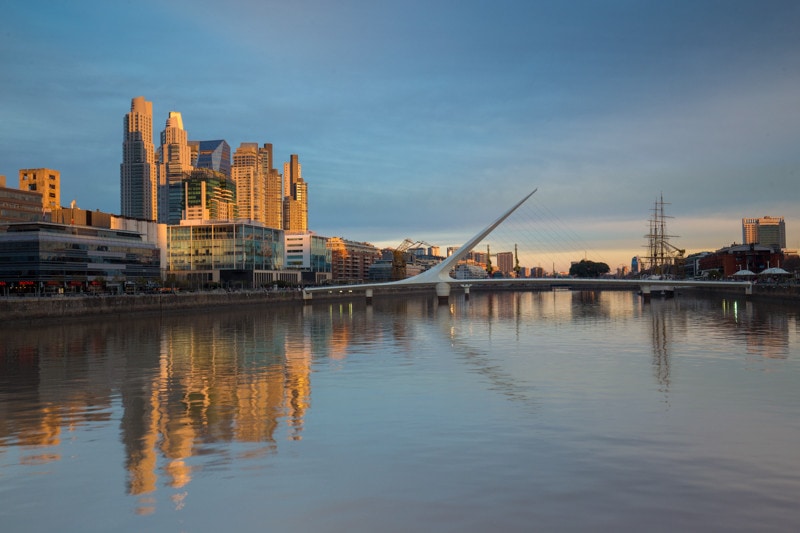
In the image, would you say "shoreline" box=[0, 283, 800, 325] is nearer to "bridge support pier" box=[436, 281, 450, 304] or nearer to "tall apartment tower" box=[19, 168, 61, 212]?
"bridge support pier" box=[436, 281, 450, 304]

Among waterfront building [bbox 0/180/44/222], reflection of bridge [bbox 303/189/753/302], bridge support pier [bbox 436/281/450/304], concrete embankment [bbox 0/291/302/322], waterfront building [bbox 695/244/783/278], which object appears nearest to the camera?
concrete embankment [bbox 0/291/302/322]

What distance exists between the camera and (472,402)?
1570 centimetres

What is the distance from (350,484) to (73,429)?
6.73 meters

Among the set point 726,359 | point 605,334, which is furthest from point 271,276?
point 726,359

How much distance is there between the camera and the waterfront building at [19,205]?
107m

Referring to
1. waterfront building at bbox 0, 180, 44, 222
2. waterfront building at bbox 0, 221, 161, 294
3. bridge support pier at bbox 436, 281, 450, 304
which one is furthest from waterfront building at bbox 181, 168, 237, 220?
bridge support pier at bbox 436, 281, 450, 304

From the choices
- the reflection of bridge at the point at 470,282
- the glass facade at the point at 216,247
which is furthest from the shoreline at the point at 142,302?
the glass facade at the point at 216,247

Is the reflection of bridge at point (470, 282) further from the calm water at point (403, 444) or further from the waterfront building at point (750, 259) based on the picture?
the waterfront building at point (750, 259)

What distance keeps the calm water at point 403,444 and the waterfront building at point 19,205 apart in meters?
96.3

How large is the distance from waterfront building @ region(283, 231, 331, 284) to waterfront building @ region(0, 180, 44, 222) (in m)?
45.1

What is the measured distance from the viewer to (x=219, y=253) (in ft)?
363

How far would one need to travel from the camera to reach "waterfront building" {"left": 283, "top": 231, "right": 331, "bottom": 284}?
140750 mm

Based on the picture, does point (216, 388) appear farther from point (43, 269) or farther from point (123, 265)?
point (123, 265)

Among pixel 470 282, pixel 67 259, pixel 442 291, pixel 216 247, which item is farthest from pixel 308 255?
pixel 470 282
